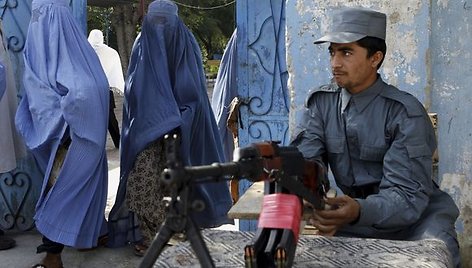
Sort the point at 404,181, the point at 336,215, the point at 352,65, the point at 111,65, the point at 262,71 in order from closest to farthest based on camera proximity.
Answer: the point at 336,215 < the point at 404,181 < the point at 352,65 < the point at 262,71 < the point at 111,65

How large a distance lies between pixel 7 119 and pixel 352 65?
2.99 metres

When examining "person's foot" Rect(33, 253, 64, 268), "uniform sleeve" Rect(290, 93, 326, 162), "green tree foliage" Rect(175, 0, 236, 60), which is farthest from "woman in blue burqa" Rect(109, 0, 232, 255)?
"green tree foliage" Rect(175, 0, 236, 60)

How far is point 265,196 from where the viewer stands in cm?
175

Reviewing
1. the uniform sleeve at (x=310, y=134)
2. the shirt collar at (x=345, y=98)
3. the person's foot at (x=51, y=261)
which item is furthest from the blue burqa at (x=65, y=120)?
the shirt collar at (x=345, y=98)

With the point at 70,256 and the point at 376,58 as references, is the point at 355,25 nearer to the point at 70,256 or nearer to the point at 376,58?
the point at 376,58

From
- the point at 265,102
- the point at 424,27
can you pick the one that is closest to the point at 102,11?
the point at 265,102

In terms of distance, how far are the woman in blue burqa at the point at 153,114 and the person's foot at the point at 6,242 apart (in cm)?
66

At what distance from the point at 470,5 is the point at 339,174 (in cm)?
126

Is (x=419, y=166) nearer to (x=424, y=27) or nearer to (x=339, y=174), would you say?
(x=339, y=174)

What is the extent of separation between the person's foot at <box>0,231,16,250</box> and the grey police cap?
10.5 ft

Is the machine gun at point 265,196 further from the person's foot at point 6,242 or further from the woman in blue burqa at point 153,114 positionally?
the person's foot at point 6,242

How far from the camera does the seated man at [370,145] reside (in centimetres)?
236

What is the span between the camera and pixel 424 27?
3.35m

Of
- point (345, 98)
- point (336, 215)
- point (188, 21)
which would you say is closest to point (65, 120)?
point (345, 98)
